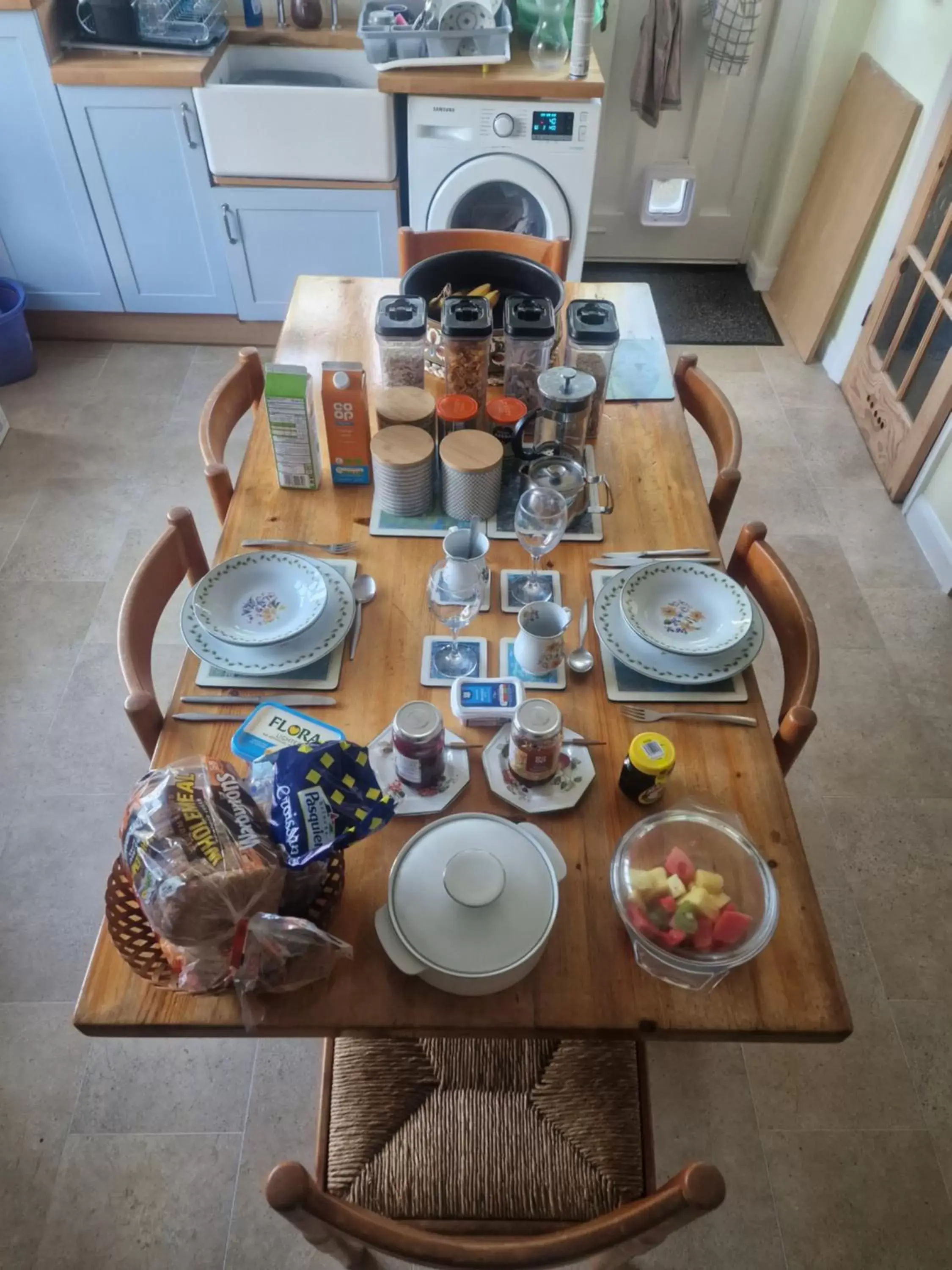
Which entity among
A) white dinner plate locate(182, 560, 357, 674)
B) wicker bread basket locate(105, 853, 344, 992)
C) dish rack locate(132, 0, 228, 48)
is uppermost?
dish rack locate(132, 0, 228, 48)

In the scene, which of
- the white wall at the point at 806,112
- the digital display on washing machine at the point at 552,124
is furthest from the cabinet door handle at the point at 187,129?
the white wall at the point at 806,112

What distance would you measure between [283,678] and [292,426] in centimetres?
41

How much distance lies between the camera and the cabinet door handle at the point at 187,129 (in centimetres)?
247

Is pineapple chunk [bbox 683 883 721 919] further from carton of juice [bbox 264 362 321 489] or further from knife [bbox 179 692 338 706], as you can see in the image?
carton of juice [bbox 264 362 321 489]

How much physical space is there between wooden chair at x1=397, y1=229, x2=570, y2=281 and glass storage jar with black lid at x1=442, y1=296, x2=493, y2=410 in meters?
0.53

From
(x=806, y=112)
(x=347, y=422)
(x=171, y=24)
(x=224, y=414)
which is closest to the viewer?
(x=347, y=422)

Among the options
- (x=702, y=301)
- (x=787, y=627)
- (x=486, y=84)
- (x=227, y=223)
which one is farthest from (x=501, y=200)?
(x=787, y=627)

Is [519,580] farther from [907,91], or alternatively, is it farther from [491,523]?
[907,91]

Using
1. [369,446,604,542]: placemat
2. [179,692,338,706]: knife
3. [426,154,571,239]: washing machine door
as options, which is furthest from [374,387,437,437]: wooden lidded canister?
[426,154,571,239]: washing machine door

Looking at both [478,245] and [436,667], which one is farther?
[478,245]

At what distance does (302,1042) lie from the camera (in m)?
1.55

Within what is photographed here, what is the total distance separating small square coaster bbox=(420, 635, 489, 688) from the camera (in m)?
1.14

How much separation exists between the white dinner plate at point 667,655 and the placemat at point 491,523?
0.18m

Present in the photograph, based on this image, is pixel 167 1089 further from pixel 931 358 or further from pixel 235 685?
pixel 931 358
